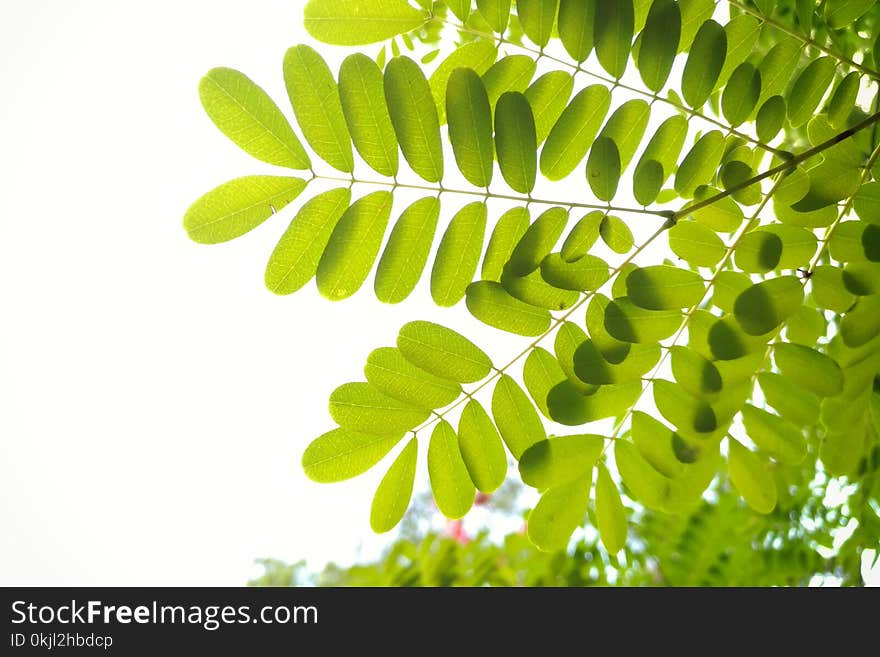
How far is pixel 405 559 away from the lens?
2.28 meters

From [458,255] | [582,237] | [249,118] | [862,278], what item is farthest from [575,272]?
[249,118]

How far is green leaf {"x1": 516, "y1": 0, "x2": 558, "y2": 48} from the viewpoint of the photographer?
1.02 m

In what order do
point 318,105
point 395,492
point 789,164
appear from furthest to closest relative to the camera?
1. point 395,492
2. point 318,105
3. point 789,164

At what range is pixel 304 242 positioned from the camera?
3.35 feet

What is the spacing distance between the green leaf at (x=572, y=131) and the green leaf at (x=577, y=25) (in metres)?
0.06

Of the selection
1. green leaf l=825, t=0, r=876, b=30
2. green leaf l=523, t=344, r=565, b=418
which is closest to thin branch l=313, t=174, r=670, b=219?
green leaf l=523, t=344, r=565, b=418

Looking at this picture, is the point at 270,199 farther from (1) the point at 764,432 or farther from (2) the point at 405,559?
(2) the point at 405,559

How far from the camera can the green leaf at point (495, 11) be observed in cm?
105

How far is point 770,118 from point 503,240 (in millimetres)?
383

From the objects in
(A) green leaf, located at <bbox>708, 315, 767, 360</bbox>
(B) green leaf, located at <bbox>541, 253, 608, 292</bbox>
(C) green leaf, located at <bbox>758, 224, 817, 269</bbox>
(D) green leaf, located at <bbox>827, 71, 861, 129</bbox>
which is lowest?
(A) green leaf, located at <bbox>708, 315, 767, 360</bbox>

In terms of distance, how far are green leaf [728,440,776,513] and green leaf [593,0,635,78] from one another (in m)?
0.57

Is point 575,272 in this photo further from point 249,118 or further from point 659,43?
point 249,118

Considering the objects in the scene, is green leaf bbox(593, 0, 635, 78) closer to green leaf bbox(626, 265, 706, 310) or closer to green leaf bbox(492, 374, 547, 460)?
green leaf bbox(626, 265, 706, 310)
